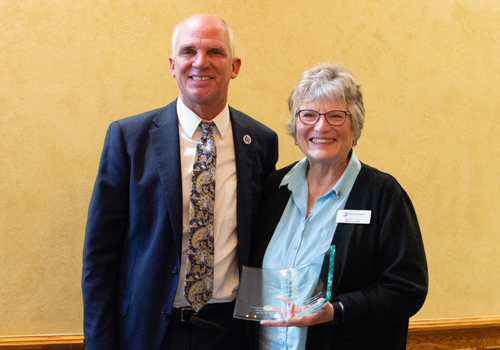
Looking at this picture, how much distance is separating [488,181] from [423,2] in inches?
50.4

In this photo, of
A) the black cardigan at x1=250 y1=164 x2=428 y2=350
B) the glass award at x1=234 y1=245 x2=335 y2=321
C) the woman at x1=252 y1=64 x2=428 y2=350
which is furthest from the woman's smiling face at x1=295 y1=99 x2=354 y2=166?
the glass award at x1=234 y1=245 x2=335 y2=321

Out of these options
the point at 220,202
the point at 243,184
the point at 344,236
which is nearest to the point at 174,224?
the point at 220,202

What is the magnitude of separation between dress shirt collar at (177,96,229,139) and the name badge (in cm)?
62

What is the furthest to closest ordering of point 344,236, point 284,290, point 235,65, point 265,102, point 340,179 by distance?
1. point 265,102
2. point 235,65
3. point 340,179
4. point 344,236
5. point 284,290

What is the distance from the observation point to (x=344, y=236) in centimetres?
163

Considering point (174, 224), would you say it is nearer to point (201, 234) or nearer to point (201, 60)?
point (201, 234)

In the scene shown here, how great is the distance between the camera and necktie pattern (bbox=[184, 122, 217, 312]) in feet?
5.53

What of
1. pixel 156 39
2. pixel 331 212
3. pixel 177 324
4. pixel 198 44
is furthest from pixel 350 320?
pixel 156 39

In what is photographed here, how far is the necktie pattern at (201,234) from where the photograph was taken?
168cm

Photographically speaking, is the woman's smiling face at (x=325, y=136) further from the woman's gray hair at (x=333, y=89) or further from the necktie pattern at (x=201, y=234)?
the necktie pattern at (x=201, y=234)

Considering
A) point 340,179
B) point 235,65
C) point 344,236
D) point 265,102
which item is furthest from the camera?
point 265,102

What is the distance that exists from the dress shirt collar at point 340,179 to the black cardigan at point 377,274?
56 millimetres

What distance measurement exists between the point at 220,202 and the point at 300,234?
1.18ft

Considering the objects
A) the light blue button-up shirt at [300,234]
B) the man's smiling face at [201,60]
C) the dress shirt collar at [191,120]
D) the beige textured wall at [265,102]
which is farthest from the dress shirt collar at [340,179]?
the beige textured wall at [265,102]
